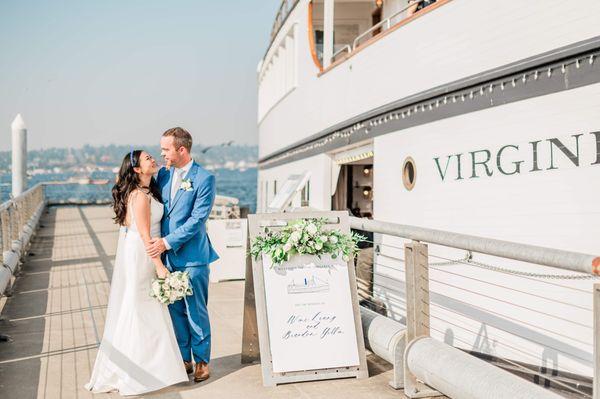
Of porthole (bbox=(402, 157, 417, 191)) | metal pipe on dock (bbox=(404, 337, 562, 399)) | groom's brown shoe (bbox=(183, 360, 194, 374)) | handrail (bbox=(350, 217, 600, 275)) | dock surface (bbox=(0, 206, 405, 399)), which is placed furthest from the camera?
porthole (bbox=(402, 157, 417, 191))

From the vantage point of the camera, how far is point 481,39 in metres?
5.79

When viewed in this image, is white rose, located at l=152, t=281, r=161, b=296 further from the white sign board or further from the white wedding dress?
A: the white sign board

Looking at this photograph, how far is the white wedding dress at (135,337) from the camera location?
418 cm

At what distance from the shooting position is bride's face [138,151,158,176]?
4398 mm

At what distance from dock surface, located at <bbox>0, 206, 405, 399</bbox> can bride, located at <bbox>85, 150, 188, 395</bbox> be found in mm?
125

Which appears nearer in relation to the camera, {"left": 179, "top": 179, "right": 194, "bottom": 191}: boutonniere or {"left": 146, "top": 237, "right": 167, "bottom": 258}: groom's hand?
{"left": 146, "top": 237, "right": 167, "bottom": 258}: groom's hand

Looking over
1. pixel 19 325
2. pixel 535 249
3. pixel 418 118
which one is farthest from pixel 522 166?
pixel 19 325

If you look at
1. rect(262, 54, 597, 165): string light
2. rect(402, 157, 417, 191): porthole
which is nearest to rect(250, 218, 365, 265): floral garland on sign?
rect(262, 54, 597, 165): string light

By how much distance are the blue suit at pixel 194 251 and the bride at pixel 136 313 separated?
12 centimetres

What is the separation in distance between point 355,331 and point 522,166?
191cm

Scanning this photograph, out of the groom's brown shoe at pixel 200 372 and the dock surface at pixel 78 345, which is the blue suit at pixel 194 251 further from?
the dock surface at pixel 78 345

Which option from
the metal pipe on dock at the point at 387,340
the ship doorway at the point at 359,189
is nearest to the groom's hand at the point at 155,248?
the metal pipe on dock at the point at 387,340

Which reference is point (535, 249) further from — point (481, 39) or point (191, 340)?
point (481, 39)

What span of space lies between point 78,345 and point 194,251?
172 cm
